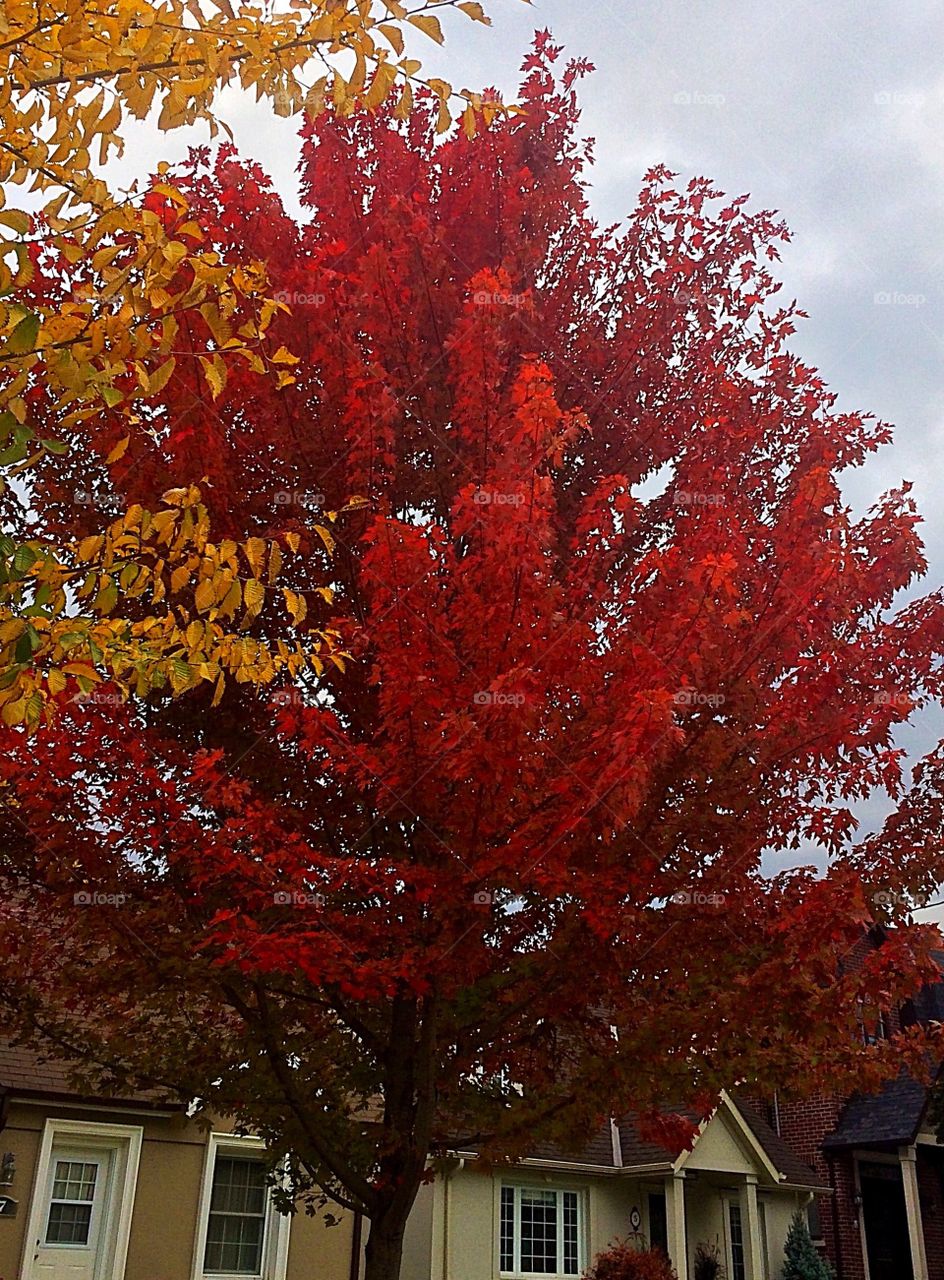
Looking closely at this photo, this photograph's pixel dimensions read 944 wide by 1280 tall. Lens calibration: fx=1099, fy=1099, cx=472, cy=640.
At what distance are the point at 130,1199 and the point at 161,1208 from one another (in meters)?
0.45

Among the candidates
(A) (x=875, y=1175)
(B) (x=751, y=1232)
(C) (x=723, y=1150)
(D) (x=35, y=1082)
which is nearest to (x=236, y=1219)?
(D) (x=35, y=1082)

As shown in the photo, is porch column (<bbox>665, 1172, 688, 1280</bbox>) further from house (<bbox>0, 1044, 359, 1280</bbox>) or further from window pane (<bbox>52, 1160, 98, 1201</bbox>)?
window pane (<bbox>52, 1160, 98, 1201</bbox>)

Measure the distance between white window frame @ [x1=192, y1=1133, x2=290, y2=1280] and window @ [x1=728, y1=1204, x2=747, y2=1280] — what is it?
1014 centimetres

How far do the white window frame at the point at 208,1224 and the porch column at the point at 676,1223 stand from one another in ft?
22.0

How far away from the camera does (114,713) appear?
603 centimetres

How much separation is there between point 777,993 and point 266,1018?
3036 millimetres

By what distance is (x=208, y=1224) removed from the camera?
1456cm

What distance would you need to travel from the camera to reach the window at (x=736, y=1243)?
20797 millimetres

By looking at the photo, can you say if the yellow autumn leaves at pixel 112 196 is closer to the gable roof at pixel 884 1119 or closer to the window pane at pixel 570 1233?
the window pane at pixel 570 1233

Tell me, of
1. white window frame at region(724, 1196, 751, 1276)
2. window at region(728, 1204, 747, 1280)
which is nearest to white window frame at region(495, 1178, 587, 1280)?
white window frame at region(724, 1196, 751, 1276)

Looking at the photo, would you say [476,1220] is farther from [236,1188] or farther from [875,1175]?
[875,1175]

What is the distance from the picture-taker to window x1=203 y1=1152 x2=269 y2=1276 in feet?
47.5

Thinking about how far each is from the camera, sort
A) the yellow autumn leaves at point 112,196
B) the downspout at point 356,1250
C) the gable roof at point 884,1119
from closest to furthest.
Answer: the yellow autumn leaves at point 112,196
the downspout at point 356,1250
the gable roof at point 884,1119

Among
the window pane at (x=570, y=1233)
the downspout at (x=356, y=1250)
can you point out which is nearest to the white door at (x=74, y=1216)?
the downspout at (x=356, y=1250)
